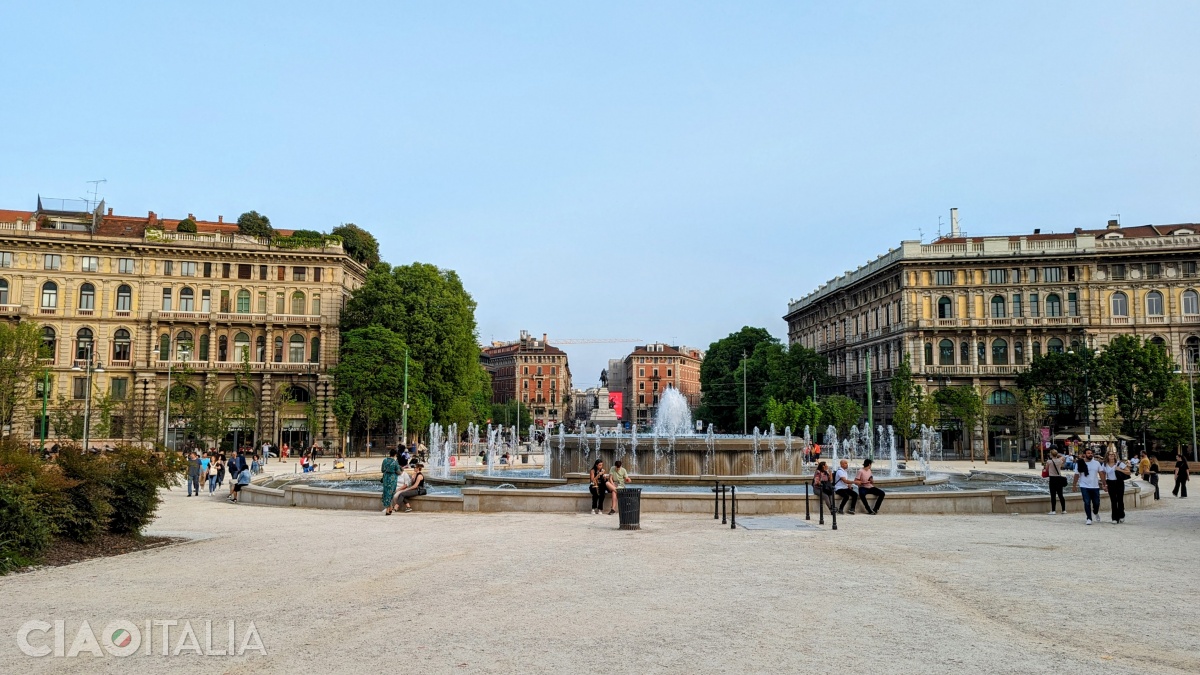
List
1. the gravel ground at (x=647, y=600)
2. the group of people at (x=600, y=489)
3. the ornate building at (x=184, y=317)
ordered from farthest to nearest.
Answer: the ornate building at (x=184, y=317), the group of people at (x=600, y=489), the gravel ground at (x=647, y=600)

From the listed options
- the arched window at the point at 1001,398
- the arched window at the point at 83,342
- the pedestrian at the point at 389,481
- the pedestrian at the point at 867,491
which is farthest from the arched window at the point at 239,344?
the arched window at the point at 1001,398

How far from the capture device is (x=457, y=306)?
66750 mm

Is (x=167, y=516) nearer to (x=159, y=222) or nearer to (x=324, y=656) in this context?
(x=324, y=656)

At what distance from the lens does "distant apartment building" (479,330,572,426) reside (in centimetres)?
16862

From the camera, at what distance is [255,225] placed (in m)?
80.5

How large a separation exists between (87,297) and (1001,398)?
73.7 m

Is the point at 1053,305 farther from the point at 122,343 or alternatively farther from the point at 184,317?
the point at 122,343

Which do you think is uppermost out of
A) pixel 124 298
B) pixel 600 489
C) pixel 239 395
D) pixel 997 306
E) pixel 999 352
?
pixel 124 298

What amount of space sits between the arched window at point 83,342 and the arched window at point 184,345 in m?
6.30

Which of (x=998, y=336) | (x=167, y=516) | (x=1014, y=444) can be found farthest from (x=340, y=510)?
(x=998, y=336)

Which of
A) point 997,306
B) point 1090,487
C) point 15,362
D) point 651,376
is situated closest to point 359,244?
point 15,362

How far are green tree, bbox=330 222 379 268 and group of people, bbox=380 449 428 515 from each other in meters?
64.2

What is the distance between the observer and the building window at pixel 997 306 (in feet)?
230

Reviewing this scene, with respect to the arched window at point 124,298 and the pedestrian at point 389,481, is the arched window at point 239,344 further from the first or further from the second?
the pedestrian at point 389,481
